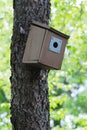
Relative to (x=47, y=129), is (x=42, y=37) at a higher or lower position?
higher

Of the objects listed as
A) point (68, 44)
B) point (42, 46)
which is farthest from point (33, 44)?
point (68, 44)

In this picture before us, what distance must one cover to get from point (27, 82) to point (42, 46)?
24 cm

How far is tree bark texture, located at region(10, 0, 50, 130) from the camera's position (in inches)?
80.9

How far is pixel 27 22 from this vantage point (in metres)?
2.12

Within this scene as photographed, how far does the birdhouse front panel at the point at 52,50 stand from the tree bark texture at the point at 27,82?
89 mm

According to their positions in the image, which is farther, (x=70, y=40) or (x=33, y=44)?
(x=70, y=40)

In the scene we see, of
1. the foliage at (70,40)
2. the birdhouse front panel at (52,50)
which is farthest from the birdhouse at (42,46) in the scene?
the foliage at (70,40)

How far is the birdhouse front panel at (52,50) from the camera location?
2.02 metres

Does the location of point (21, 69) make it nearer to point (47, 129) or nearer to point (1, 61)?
point (47, 129)

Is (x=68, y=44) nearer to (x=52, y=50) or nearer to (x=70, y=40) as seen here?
(x=70, y=40)

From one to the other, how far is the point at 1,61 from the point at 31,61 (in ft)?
11.6

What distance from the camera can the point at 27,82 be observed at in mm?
2055

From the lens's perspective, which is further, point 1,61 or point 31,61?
point 1,61

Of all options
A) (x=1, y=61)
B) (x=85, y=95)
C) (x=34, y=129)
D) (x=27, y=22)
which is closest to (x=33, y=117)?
(x=34, y=129)
